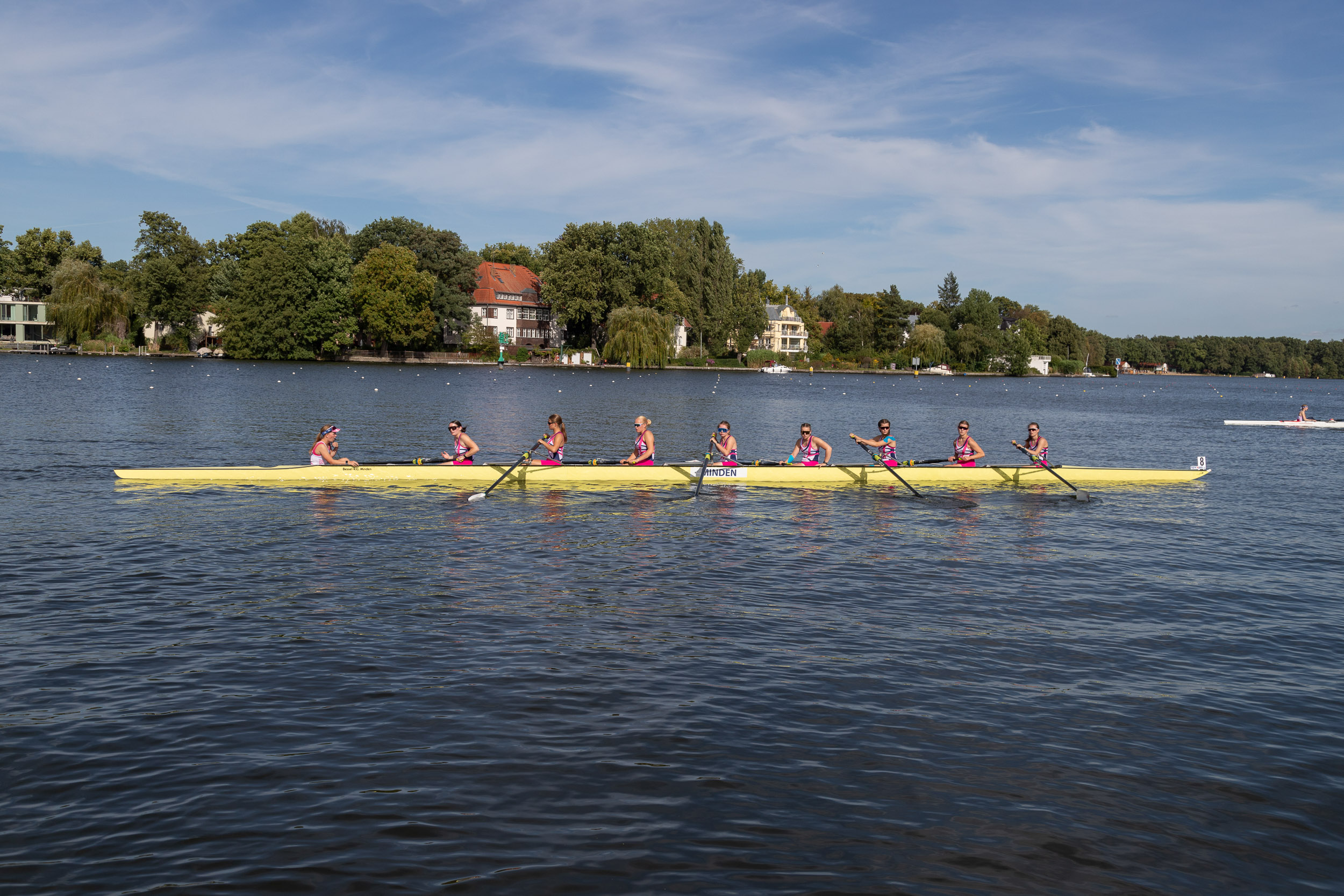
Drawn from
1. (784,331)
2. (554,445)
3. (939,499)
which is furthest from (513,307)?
(939,499)

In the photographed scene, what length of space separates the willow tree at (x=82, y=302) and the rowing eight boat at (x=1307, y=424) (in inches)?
4130

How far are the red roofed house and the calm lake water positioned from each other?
103 meters

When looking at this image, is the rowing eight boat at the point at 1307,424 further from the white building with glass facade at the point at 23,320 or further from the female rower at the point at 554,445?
the white building with glass facade at the point at 23,320

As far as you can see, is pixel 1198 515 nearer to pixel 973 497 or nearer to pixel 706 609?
pixel 973 497

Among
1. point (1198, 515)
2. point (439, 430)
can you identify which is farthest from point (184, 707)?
point (439, 430)

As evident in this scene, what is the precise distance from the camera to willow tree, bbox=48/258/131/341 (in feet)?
324

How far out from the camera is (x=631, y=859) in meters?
6.55

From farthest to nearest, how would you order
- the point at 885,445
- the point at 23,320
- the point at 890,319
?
1. the point at 890,319
2. the point at 23,320
3. the point at 885,445

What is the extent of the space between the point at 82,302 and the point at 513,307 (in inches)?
1915

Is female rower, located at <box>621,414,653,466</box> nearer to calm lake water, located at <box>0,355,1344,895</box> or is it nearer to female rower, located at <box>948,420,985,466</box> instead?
calm lake water, located at <box>0,355,1344,895</box>

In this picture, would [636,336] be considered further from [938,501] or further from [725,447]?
[938,501]

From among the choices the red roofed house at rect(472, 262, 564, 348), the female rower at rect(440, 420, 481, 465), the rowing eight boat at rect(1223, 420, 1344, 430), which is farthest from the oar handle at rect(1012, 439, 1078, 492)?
the red roofed house at rect(472, 262, 564, 348)

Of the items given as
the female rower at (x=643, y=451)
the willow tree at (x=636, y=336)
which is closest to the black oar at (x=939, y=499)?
the female rower at (x=643, y=451)

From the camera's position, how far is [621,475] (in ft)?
73.7
